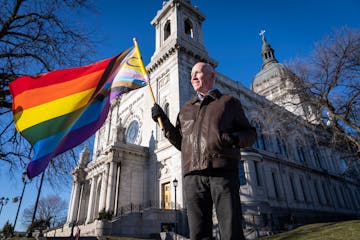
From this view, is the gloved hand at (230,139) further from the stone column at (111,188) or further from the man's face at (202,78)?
the stone column at (111,188)

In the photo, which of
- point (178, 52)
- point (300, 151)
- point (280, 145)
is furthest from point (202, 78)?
point (300, 151)

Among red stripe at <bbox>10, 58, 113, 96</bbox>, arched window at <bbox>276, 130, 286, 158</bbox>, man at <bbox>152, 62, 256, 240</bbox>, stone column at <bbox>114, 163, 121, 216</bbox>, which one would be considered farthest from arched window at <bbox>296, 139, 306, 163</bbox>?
man at <bbox>152, 62, 256, 240</bbox>

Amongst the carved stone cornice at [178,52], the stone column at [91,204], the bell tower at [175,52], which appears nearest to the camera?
the stone column at [91,204]

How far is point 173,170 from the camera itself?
79.3ft

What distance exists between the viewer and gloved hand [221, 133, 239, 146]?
7.84 feet

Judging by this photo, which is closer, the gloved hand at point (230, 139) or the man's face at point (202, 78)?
the gloved hand at point (230, 139)

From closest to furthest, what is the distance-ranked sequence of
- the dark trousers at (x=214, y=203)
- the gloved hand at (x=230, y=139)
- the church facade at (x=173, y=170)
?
the dark trousers at (x=214, y=203) → the gloved hand at (x=230, y=139) → the church facade at (x=173, y=170)

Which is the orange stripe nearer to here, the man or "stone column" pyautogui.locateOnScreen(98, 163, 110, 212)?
the man

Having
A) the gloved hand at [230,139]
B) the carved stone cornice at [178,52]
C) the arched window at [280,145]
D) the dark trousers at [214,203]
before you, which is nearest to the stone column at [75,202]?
the carved stone cornice at [178,52]

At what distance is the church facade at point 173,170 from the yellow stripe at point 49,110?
1271cm

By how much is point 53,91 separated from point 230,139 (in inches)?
198

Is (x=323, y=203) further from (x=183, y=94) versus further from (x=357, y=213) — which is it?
(x=183, y=94)

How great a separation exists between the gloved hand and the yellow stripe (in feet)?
14.6

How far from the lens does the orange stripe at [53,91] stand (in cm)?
558
